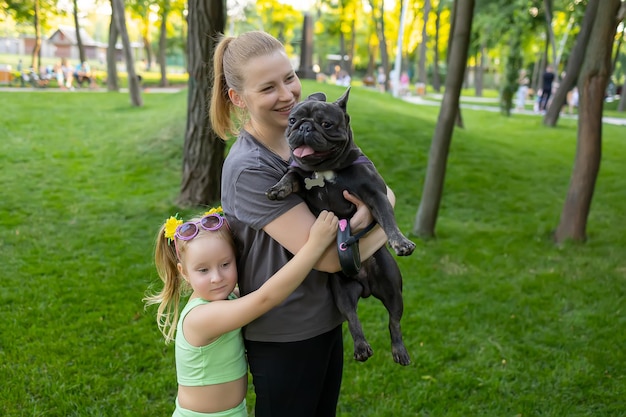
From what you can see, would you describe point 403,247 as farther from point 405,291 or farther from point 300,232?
point 405,291

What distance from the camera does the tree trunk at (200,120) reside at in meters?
7.36

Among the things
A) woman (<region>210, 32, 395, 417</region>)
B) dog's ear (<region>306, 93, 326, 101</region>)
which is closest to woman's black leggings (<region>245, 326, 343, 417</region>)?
woman (<region>210, 32, 395, 417</region>)

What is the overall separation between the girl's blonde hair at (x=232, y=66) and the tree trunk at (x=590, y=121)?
603 cm

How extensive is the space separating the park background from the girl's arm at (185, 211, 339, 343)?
219cm

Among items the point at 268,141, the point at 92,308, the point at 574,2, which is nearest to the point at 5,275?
the point at 92,308

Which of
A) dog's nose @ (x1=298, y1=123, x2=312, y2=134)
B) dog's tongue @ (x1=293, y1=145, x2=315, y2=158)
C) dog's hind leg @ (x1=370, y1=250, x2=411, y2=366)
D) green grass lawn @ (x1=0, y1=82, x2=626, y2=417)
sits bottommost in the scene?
green grass lawn @ (x1=0, y1=82, x2=626, y2=417)

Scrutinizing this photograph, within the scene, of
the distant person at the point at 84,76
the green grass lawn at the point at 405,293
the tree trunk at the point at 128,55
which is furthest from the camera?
the distant person at the point at 84,76

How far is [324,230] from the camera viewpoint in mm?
1869

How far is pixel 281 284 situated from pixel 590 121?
21.5ft

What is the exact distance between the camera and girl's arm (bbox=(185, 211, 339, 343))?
1.87 m

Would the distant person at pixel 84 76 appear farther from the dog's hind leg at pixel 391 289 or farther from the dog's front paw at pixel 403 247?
the dog's front paw at pixel 403 247

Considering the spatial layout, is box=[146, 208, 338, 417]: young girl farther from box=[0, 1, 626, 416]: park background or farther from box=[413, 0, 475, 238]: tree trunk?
box=[413, 0, 475, 238]: tree trunk

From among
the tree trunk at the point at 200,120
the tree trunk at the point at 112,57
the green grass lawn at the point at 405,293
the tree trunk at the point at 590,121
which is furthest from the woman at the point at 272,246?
the tree trunk at the point at 112,57

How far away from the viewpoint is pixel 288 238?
1909 mm
